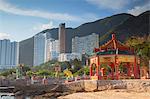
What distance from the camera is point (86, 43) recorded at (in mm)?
12422

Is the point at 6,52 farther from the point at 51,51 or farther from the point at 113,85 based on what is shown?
the point at 113,85

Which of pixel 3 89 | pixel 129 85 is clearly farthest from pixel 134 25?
pixel 3 89

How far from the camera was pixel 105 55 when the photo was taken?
226 inches

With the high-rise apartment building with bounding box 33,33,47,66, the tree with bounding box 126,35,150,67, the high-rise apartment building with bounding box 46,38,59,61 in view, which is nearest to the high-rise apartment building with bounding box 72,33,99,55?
the high-rise apartment building with bounding box 46,38,59,61

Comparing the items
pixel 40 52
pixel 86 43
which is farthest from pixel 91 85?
pixel 40 52

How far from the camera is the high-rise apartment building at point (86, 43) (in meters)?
10.9

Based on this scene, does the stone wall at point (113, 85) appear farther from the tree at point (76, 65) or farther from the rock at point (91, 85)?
the tree at point (76, 65)

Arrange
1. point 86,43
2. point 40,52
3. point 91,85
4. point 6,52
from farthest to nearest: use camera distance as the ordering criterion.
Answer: point 40,52 → point 86,43 → point 6,52 → point 91,85

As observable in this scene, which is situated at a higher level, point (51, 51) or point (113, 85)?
point (51, 51)

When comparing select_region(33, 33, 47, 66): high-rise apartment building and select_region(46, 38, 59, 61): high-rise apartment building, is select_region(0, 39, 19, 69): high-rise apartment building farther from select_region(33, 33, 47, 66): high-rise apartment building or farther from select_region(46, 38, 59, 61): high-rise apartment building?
select_region(46, 38, 59, 61): high-rise apartment building

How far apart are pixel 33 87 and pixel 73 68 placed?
6700mm

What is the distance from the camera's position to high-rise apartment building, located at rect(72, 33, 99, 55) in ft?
35.9

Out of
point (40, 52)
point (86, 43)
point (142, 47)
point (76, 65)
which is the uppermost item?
point (86, 43)

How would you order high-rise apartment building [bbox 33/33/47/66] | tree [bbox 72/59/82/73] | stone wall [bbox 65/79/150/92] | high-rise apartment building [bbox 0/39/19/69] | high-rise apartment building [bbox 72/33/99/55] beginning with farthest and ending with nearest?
1. tree [bbox 72/59/82/73]
2. high-rise apartment building [bbox 33/33/47/66]
3. high-rise apartment building [bbox 72/33/99/55]
4. high-rise apartment building [bbox 0/39/19/69]
5. stone wall [bbox 65/79/150/92]
